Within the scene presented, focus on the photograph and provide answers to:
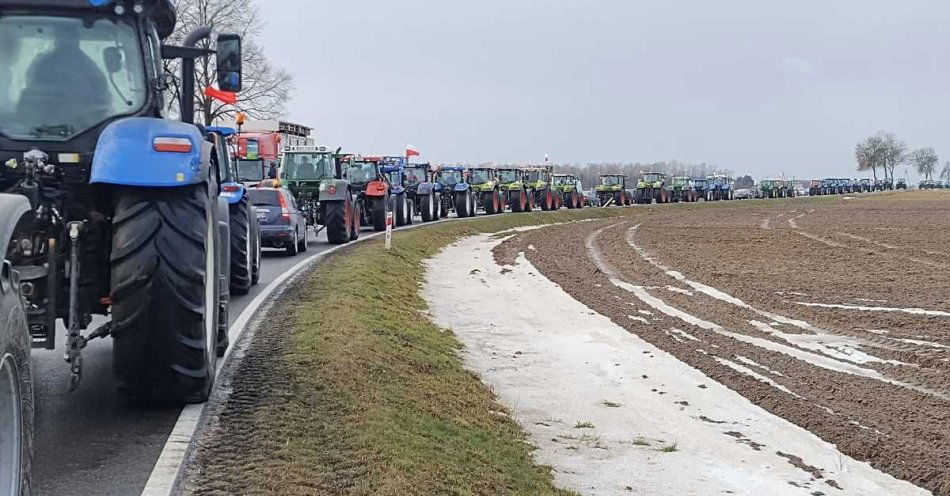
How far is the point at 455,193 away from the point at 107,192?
37.9 meters

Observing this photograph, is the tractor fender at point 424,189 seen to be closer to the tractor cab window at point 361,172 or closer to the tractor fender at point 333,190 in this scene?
the tractor cab window at point 361,172

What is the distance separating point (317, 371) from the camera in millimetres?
8656

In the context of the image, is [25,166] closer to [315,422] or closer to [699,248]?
[315,422]

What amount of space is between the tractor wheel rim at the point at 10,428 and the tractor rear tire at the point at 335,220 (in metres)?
21.2

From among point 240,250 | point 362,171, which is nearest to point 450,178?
point 362,171

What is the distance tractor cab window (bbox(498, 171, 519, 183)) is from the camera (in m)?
53.6

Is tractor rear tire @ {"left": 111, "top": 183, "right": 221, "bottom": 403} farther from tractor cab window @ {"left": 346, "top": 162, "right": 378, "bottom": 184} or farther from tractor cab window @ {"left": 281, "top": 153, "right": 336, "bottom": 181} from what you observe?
tractor cab window @ {"left": 346, "top": 162, "right": 378, "bottom": 184}

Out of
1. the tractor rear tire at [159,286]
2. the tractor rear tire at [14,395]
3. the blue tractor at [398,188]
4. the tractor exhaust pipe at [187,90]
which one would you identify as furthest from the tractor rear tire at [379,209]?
the tractor rear tire at [14,395]

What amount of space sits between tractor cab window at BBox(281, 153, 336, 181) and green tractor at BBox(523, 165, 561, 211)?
1087 inches

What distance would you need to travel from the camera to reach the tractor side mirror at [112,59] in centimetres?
669

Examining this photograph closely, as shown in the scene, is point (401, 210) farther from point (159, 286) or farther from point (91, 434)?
point (159, 286)

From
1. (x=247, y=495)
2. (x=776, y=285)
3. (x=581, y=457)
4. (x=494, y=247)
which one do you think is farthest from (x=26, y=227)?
(x=494, y=247)

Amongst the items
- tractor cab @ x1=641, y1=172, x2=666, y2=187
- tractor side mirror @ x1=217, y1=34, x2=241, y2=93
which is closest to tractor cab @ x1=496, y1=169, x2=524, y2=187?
tractor cab @ x1=641, y1=172, x2=666, y2=187

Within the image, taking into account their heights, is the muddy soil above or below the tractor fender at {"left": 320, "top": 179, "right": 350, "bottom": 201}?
below
